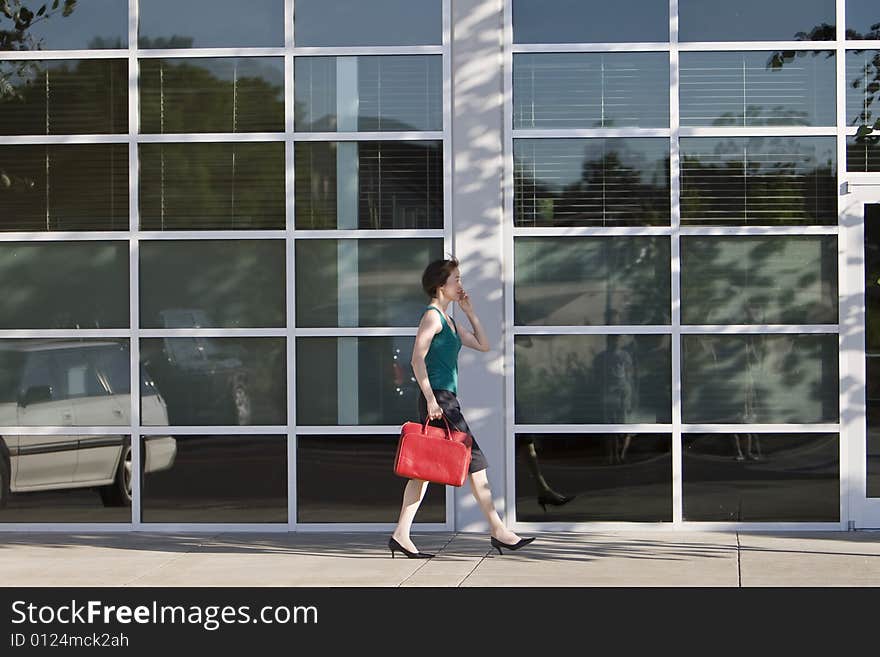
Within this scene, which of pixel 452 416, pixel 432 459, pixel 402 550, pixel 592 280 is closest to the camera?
pixel 432 459

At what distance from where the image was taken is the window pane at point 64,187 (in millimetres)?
10586

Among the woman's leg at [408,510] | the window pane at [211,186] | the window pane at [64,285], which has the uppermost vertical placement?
the window pane at [211,186]

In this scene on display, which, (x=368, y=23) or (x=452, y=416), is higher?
(x=368, y=23)

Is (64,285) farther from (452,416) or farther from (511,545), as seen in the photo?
(511,545)

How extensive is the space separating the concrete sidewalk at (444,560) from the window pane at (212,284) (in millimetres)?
1496

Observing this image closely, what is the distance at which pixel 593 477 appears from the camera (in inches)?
408

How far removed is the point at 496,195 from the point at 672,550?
2.64 meters

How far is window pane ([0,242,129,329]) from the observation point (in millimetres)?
10609

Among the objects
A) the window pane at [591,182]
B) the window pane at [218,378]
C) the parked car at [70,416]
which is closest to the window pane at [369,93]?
the window pane at [591,182]

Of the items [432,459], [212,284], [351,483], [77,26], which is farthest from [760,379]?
[77,26]

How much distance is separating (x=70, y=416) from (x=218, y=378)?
1082 millimetres

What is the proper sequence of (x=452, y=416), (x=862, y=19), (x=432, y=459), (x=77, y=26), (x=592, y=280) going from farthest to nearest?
1. (x=77, y=26)
2. (x=592, y=280)
3. (x=862, y=19)
4. (x=452, y=416)
5. (x=432, y=459)

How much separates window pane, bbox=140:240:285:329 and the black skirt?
1677 mm

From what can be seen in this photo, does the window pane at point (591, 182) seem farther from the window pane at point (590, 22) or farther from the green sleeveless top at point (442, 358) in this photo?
the green sleeveless top at point (442, 358)
